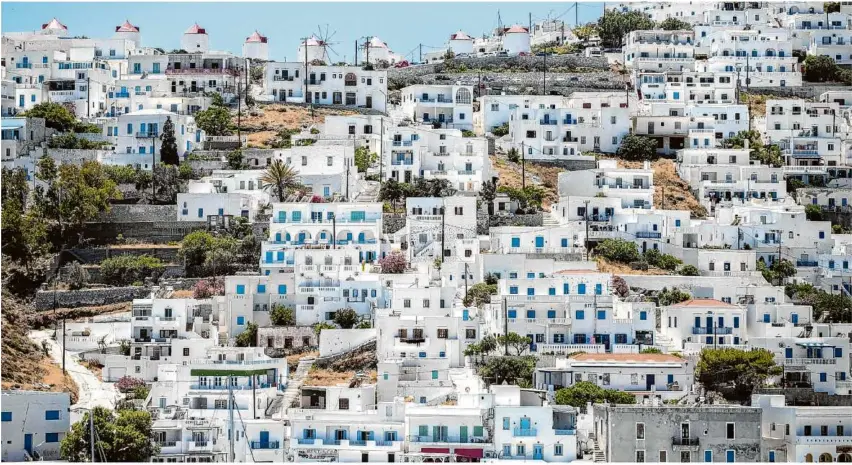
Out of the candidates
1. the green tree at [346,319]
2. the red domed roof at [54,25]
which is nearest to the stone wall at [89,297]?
the green tree at [346,319]

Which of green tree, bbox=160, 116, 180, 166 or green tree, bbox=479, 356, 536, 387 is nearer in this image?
green tree, bbox=479, 356, 536, 387

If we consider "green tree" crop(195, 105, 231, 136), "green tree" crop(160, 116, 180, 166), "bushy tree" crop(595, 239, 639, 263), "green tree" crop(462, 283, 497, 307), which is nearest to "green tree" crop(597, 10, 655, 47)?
"green tree" crop(195, 105, 231, 136)

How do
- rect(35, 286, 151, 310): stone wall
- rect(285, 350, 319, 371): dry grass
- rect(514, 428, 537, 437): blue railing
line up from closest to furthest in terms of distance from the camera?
1. rect(514, 428, 537, 437): blue railing
2. rect(285, 350, 319, 371): dry grass
3. rect(35, 286, 151, 310): stone wall

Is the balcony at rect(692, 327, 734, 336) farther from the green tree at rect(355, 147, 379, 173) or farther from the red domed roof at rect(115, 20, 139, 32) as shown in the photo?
the red domed roof at rect(115, 20, 139, 32)

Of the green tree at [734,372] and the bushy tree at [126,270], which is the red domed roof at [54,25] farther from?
the green tree at [734,372]

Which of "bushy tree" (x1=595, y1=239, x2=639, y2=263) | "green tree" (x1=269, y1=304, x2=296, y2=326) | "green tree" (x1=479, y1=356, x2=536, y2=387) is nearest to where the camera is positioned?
"green tree" (x1=479, y1=356, x2=536, y2=387)

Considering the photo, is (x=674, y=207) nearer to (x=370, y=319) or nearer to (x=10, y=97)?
(x=370, y=319)

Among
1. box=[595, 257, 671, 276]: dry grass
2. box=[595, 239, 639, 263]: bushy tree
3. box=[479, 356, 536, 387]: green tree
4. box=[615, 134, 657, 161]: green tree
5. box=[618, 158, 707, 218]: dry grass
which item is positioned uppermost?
box=[615, 134, 657, 161]: green tree

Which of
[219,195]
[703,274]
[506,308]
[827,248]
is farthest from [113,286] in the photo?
[827,248]
